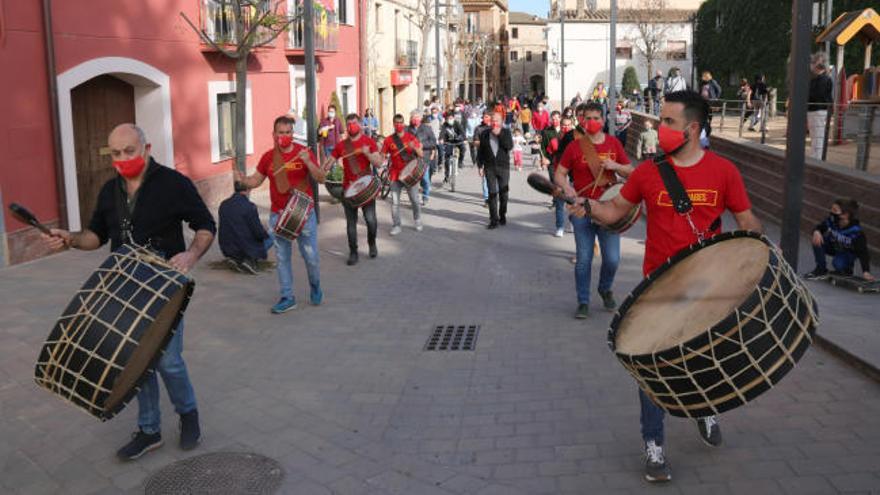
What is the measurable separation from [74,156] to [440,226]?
5407mm

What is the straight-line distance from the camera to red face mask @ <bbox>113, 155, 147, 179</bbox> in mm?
4922

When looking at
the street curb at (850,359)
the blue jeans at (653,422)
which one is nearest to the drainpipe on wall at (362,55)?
the street curb at (850,359)

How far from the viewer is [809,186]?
11797 millimetres

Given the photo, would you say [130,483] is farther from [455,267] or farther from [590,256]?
[455,267]

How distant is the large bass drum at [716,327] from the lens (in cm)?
360

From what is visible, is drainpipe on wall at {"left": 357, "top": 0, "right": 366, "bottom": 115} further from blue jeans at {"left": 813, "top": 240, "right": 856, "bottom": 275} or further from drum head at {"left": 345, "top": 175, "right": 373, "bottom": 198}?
blue jeans at {"left": 813, "top": 240, "right": 856, "bottom": 275}

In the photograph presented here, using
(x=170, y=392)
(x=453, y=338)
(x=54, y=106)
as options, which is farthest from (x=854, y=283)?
(x=54, y=106)

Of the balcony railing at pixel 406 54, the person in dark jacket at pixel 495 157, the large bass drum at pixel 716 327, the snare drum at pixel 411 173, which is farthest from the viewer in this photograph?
the balcony railing at pixel 406 54

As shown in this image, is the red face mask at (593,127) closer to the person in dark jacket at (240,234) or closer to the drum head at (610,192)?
the drum head at (610,192)

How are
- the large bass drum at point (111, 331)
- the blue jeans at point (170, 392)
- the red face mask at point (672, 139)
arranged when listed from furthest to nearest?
1. the blue jeans at point (170, 392)
2. the red face mask at point (672, 139)
3. the large bass drum at point (111, 331)

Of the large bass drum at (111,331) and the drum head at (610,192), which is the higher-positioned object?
the drum head at (610,192)

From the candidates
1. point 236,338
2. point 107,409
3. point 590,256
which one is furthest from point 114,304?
point 590,256

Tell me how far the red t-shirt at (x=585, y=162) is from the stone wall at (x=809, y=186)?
2.19 metres

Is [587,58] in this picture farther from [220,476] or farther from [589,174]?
[220,476]
